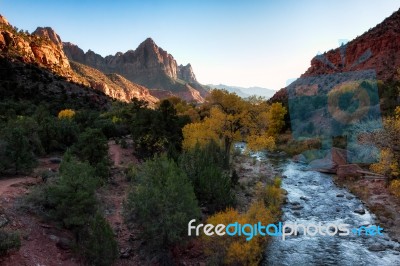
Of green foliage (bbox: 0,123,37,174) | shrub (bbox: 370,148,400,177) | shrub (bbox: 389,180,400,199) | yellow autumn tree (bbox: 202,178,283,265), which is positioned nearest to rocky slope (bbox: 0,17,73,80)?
A: green foliage (bbox: 0,123,37,174)

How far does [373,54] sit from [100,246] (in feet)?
322

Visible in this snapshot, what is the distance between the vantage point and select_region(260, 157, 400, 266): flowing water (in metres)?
17.3

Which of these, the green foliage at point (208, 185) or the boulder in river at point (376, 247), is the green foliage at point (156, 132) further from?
the boulder in river at point (376, 247)

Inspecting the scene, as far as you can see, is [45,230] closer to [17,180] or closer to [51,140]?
[17,180]

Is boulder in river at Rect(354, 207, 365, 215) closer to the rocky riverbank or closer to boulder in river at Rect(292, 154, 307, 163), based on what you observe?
the rocky riverbank

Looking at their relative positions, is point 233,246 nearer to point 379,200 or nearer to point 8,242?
point 8,242

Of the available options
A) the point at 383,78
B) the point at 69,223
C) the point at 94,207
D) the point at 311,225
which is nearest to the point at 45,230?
the point at 69,223

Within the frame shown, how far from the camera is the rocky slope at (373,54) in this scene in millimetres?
81812

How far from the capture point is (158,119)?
3391cm

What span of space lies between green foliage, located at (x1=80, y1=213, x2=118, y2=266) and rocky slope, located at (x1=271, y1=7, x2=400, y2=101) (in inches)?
3027

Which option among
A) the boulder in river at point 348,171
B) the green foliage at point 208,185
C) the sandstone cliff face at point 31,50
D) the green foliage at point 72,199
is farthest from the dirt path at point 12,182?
the sandstone cliff face at point 31,50

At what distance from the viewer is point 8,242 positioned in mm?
11484

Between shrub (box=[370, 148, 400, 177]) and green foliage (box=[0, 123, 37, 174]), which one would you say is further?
shrub (box=[370, 148, 400, 177])

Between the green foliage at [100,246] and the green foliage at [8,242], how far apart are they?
2.82 metres
